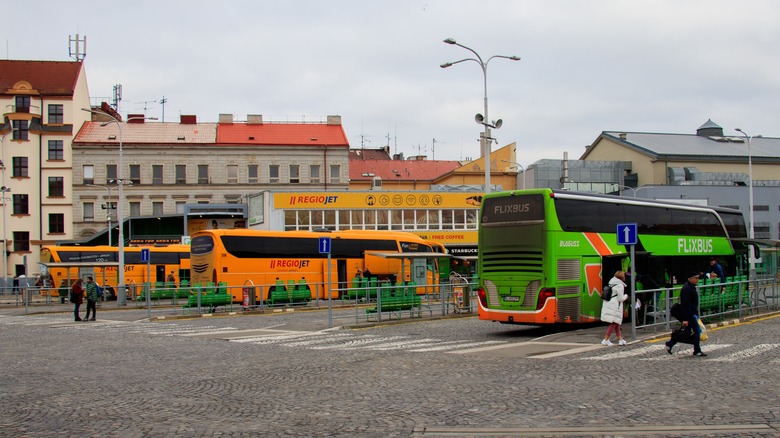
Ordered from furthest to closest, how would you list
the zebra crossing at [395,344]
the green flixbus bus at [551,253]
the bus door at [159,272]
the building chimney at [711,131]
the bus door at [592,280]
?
the building chimney at [711,131], the bus door at [159,272], the bus door at [592,280], the green flixbus bus at [551,253], the zebra crossing at [395,344]

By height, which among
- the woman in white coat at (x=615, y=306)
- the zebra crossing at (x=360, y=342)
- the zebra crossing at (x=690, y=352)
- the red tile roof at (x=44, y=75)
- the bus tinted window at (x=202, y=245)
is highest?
the red tile roof at (x=44, y=75)

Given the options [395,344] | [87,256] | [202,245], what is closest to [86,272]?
[87,256]

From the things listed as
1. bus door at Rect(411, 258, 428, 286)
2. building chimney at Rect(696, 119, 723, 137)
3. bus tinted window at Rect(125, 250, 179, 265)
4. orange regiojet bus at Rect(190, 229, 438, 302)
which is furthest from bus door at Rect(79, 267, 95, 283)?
building chimney at Rect(696, 119, 723, 137)

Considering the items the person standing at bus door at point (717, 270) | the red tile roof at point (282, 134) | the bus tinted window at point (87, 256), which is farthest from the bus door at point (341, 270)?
the red tile roof at point (282, 134)

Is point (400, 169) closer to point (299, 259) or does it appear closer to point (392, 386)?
point (299, 259)

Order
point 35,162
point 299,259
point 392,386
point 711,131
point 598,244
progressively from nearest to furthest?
point 392,386 → point 598,244 → point 299,259 → point 35,162 → point 711,131

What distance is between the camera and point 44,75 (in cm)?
7562

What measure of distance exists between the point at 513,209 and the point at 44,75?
218ft

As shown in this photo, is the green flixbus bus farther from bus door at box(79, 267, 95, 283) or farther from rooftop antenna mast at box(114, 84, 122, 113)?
rooftop antenna mast at box(114, 84, 122, 113)

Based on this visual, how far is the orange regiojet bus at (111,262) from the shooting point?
48656mm

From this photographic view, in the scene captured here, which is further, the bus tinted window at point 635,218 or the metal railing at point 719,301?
the bus tinted window at point 635,218

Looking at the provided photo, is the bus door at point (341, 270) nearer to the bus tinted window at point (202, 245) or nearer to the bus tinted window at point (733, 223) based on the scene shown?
the bus tinted window at point (202, 245)

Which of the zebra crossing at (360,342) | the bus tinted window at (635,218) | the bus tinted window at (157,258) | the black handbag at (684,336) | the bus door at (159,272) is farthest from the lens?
the bus door at (159,272)

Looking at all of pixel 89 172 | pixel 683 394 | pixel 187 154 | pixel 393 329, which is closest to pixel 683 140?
pixel 187 154
